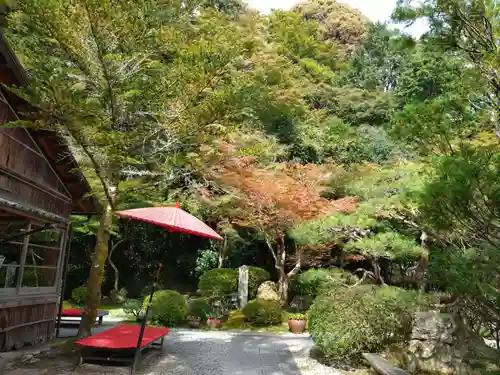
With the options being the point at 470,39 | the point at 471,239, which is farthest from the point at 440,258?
the point at 470,39

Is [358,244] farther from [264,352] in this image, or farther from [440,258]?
[440,258]

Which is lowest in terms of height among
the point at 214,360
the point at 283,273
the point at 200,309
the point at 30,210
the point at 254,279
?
the point at 214,360

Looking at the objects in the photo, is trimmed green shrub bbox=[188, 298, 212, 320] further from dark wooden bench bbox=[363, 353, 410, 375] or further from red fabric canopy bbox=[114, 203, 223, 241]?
red fabric canopy bbox=[114, 203, 223, 241]

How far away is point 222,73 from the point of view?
6.79m

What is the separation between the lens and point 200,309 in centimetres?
1138

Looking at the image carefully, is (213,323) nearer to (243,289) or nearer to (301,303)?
(243,289)

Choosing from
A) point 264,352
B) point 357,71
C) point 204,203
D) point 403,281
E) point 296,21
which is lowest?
point 264,352

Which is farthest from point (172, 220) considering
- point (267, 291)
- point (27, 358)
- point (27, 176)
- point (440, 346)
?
point (267, 291)

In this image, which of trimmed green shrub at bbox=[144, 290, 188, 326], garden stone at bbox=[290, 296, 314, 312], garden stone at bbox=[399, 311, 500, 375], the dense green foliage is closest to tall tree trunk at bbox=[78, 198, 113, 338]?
the dense green foliage

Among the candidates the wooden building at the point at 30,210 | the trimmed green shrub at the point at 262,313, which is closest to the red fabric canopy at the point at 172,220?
the wooden building at the point at 30,210

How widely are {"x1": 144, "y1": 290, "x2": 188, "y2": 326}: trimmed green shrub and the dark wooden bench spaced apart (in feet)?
18.7

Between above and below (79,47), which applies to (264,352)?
below

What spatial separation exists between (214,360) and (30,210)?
3.53 meters

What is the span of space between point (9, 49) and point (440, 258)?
5546 millimetres
